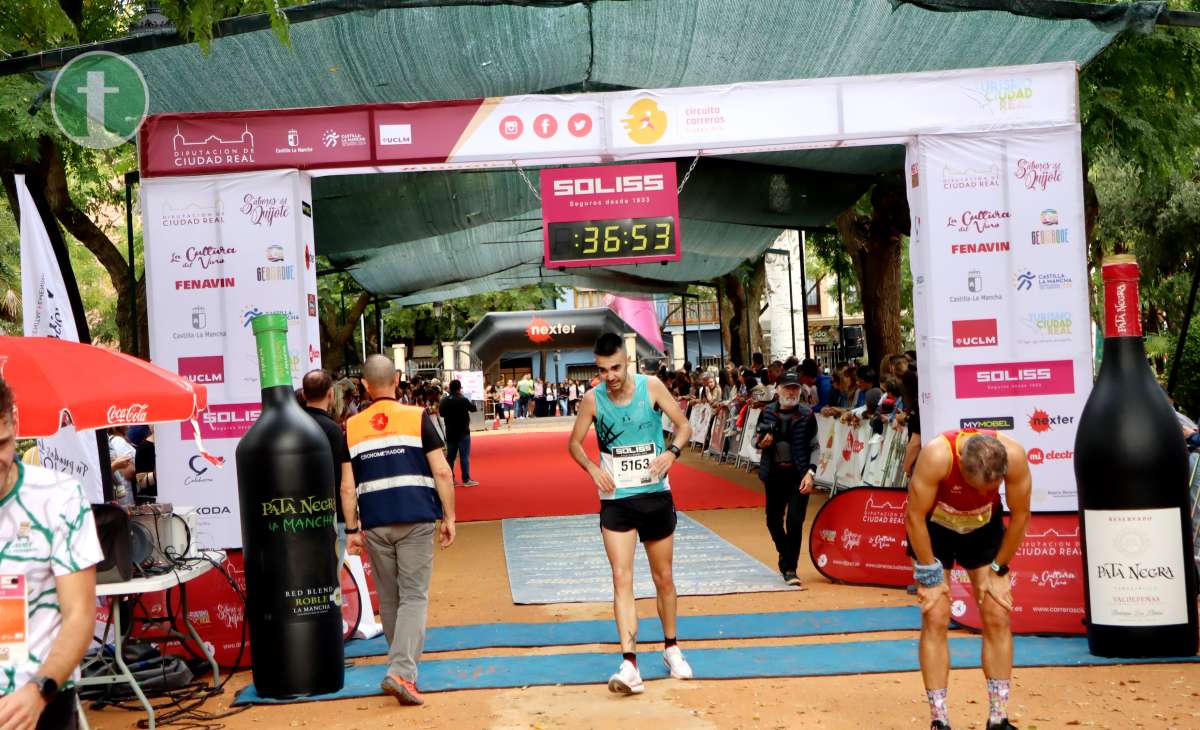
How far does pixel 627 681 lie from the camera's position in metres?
6.67

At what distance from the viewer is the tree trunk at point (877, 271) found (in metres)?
17.9

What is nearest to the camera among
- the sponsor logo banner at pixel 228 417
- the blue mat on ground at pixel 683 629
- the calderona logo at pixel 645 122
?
the blue mat on ground at pixel 683 629

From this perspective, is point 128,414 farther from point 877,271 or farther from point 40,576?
point 877,271

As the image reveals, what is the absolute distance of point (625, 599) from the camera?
275 inches

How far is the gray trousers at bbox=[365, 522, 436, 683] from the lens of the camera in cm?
690

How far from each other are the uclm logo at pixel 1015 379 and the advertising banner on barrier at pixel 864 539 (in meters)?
0.97

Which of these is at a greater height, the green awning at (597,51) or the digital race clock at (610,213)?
the green awning at (597,51)

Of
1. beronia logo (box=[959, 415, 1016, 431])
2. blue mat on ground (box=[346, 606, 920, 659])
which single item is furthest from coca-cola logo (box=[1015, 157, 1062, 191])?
blue mat on ground (box=[346, 606, 920, 659])

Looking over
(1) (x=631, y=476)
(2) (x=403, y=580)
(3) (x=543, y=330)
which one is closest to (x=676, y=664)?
(1) (x=631, y=476)

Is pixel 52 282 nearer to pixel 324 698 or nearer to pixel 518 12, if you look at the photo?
pixel 324 698

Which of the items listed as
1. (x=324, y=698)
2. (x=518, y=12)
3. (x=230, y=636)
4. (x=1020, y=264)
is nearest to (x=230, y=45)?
(x=518, y=12)

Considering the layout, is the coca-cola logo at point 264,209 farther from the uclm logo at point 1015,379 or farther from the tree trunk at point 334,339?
the tree trunk at point 334,339

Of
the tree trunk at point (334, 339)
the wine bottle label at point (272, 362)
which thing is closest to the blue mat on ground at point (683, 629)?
the wine bottle label at point (272, 362)

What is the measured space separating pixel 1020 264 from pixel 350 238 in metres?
9.81
